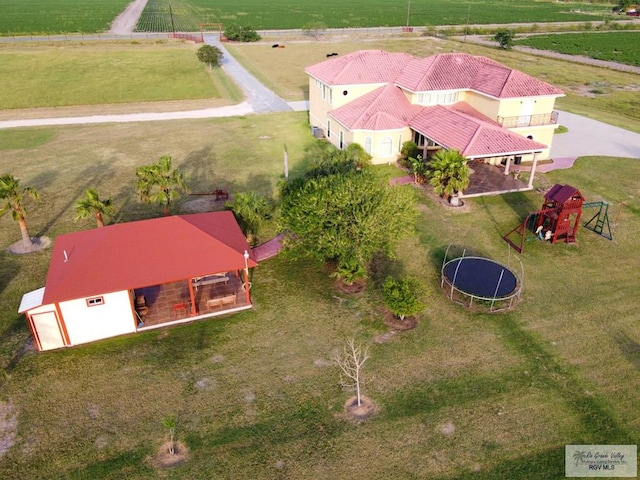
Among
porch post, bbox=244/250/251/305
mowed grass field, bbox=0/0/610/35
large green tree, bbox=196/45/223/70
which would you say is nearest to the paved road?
large green tree, bbox=196/45/223/70

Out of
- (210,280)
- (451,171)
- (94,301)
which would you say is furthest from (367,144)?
(94,301)

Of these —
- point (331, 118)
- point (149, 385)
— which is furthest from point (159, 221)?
point (331, 118)

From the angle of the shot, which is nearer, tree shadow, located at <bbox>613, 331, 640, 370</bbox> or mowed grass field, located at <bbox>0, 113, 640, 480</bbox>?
mowed grass field, located at <bbox>0, 113, 640, 480</bbox>

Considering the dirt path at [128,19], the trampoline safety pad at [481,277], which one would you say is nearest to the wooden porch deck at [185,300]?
the trampoline safety pad at [481,277]

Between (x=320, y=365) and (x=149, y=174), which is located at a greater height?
(x=149, y=174)

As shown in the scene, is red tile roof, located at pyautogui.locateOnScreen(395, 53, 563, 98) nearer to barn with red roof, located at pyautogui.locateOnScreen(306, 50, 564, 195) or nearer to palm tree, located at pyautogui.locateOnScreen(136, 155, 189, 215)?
barn with red roof, located at pyautogui.locateOnScreen(306, 50, 564, 195)

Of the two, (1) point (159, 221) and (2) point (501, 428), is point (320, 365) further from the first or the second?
(1) point (159, 221)
